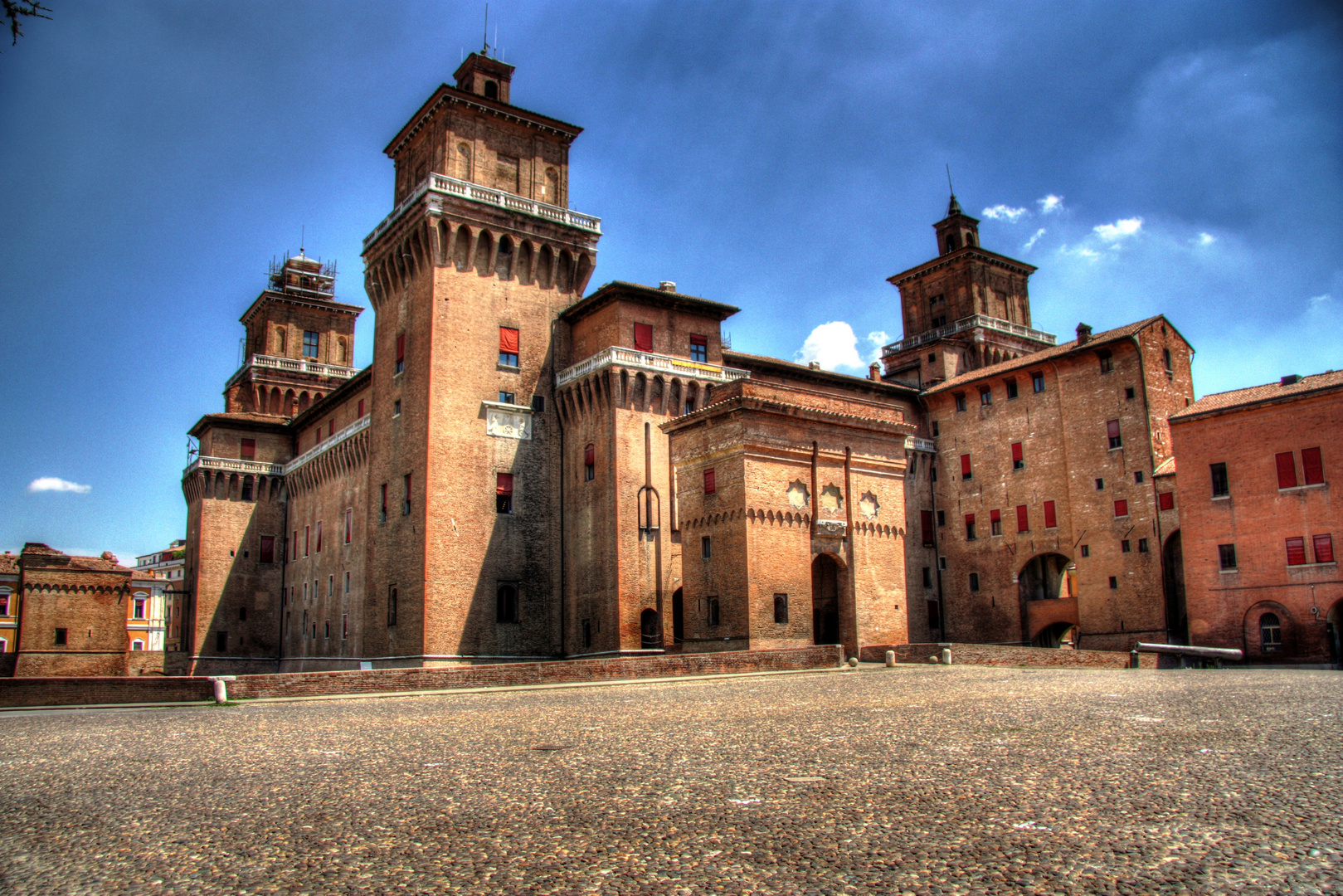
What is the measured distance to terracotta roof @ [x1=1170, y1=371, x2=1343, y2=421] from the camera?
1305 inches

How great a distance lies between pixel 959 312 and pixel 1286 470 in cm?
3007

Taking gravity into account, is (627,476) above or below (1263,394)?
below

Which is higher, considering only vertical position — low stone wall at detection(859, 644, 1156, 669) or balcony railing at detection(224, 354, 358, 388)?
balcony railing at detection(224, 354, 358, 388)

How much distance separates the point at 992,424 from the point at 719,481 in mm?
23519

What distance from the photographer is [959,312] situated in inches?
2441

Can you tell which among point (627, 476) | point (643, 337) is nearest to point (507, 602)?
point (627, 476)

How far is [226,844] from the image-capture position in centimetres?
627

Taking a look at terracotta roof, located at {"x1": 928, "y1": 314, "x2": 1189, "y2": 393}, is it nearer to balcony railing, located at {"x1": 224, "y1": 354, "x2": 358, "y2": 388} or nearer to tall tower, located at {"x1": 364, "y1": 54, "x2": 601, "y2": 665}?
tall tower, located at {"x1": 364, "y1": 54, "x2": 601, "y2": 665}

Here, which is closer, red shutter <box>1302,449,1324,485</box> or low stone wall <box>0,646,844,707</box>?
low stone wall <box>0,646,844,707</box>

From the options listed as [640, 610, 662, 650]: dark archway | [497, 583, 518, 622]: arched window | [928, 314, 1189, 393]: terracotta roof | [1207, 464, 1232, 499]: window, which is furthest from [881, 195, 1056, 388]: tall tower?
[497, 583, 518, 622]: arched window

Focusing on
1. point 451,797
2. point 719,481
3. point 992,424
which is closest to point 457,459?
point 719,481

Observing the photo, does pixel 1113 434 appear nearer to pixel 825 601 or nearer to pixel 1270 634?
pixel 1270 634

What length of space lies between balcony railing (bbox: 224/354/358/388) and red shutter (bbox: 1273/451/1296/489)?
52.2 m

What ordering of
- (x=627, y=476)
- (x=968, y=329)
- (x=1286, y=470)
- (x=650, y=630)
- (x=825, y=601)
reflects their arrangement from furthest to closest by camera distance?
(x=968, y=329)
(x=627, y=476)
(x=650, y=630)
(x=825, y=601)
(x=1286, y=470)
